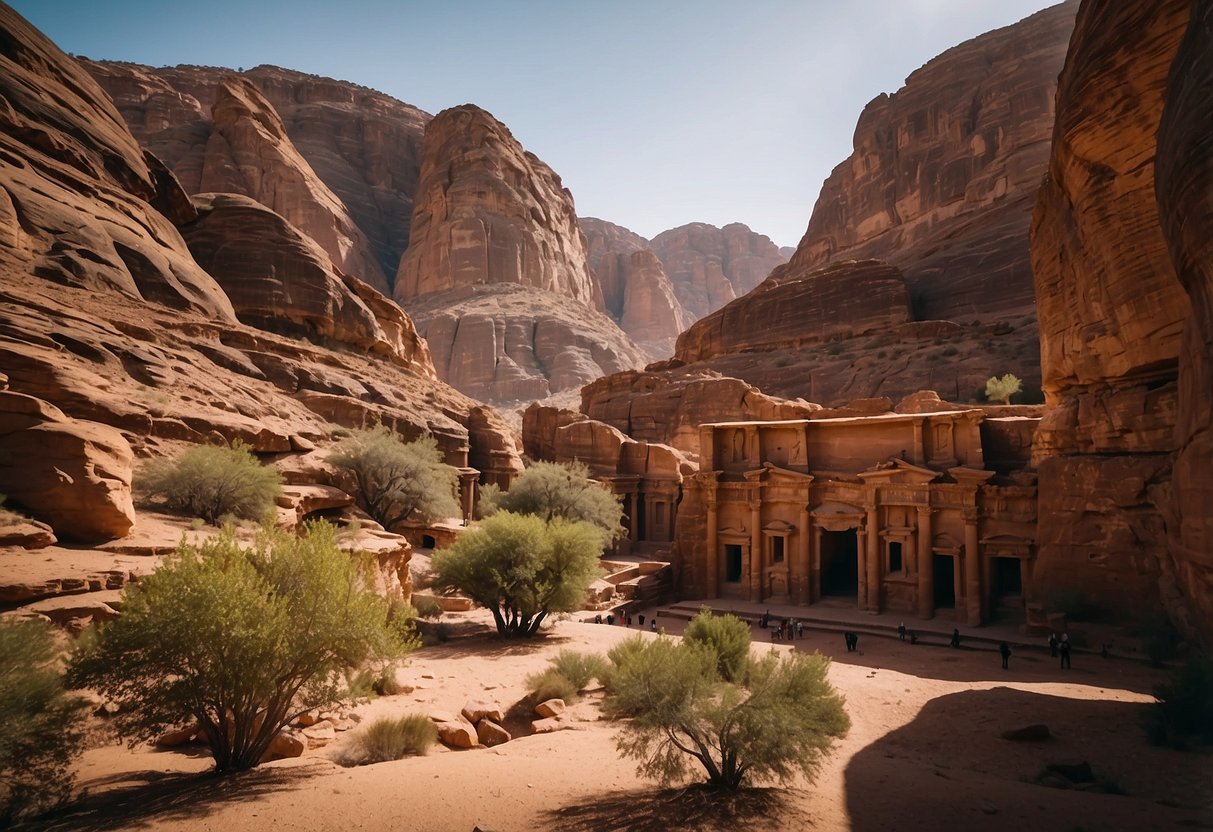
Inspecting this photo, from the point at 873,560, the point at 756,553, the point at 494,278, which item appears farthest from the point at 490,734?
the point at 494,278

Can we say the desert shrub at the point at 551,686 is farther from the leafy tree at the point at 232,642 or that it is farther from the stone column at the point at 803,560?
the stone column at the point at 803,560

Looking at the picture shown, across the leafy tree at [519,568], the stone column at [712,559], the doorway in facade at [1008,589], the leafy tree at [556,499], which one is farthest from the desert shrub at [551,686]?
the doorway in facade at [1008,589]

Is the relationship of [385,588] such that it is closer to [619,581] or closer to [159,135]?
[619,581]

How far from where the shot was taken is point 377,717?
11141mm

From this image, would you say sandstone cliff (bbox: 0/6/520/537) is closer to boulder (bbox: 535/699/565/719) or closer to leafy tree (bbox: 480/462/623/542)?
leafy tree (bbox: 480/462/623/542)

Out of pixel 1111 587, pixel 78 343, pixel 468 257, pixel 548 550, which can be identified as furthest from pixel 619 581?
pixel 468 257

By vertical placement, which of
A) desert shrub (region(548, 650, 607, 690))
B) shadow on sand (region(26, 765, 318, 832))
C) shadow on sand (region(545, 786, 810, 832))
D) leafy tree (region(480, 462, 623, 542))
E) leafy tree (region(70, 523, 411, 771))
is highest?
leafy tree (region(480, 462, 623, 542))

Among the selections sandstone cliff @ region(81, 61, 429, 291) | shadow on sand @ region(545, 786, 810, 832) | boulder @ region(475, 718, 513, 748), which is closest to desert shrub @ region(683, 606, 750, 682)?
boulder @ region(475, 718, 513, 748)

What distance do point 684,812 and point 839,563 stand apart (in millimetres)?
23033

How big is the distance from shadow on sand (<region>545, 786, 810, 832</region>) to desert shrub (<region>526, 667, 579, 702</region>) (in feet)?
17.0

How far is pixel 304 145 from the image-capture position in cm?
10506

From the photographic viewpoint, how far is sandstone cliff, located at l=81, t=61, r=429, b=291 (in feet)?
267

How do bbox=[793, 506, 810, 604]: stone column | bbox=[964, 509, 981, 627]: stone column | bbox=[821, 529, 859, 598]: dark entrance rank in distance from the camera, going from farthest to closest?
bbox=[821, 529, 859, 598]: dark entrance
bbox=[793, 506, 810, 604]: stone column
bbox=[964, 509, 981, 627]: stone column

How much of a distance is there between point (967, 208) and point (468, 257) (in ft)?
220
